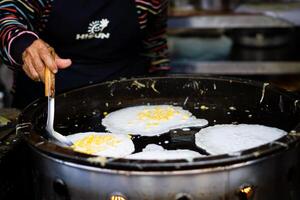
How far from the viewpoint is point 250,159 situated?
52.3 inches

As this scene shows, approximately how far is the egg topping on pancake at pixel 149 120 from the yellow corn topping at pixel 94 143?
10 centimetres

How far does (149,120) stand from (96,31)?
2.08 ft

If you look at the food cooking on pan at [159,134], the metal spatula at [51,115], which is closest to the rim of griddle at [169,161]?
the metal spatula at [51,115]

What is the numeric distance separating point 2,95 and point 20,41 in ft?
6.13

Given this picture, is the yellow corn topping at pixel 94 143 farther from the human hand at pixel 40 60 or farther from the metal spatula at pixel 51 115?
the human hand at pixel 40 60

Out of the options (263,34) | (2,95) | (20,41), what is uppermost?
(20,41)

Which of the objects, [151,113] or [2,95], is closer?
[151,113]

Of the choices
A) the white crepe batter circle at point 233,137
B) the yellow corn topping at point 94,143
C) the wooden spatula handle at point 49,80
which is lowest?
the white crepe batter circle at point 233,137

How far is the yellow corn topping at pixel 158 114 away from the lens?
2014mm

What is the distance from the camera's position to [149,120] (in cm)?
200

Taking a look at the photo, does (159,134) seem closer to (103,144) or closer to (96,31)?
(103,144)

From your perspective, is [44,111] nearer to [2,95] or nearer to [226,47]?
[2,95]

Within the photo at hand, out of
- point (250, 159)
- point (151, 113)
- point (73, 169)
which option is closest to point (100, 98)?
point (151, 113)

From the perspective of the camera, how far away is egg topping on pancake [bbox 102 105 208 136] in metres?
1.92
